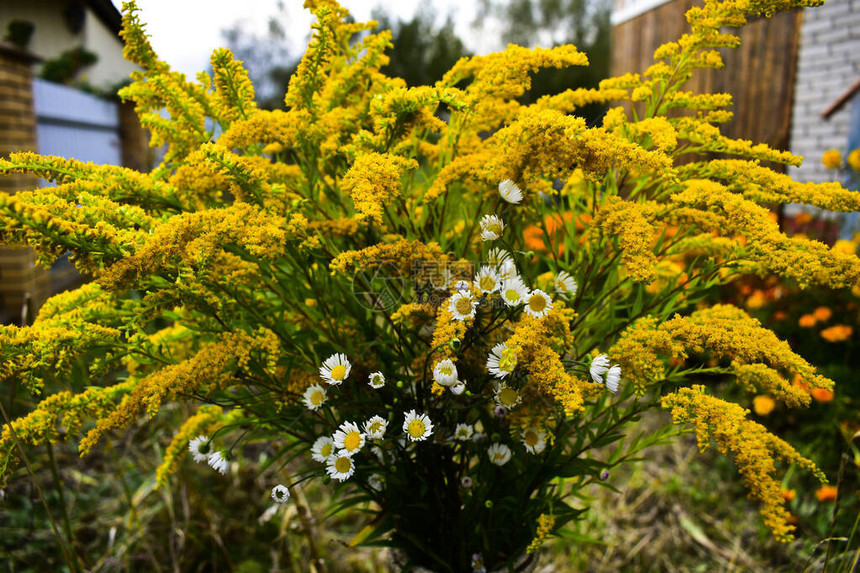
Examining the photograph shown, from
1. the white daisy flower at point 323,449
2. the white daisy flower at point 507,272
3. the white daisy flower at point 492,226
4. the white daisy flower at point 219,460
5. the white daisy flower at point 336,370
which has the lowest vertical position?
the white daisy flower at point 219,460

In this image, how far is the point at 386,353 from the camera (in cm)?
100

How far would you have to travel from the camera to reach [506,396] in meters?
0.82

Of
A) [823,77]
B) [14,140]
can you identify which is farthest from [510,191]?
[823,77]

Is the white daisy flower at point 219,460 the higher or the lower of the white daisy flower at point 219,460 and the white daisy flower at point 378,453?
the higher

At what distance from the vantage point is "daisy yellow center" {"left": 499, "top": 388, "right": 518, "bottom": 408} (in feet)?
2.68

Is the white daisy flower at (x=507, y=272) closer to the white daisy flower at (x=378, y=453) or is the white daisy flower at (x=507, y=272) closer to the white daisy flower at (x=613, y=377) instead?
the white daisy flower at (x=613, y=377)

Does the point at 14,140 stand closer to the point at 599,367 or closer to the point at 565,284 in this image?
the point at 565,284

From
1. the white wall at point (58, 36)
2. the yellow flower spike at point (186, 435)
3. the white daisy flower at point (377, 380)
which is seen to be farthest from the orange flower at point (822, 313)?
the white wall at point (58, 36)

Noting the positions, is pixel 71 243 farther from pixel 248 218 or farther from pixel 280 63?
pixel 280 63

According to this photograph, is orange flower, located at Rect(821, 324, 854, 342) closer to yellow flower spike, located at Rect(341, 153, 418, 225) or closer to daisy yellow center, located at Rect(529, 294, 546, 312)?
daisy yellow center, located at Rect(529, 294, 546, 312)

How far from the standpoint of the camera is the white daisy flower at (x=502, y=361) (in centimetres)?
75

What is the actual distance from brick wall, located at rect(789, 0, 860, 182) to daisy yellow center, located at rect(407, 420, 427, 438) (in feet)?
18.1

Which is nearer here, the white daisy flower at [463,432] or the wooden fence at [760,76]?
the white daisy flower at [463,432]

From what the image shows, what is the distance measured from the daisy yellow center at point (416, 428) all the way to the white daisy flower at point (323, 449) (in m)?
0.15
